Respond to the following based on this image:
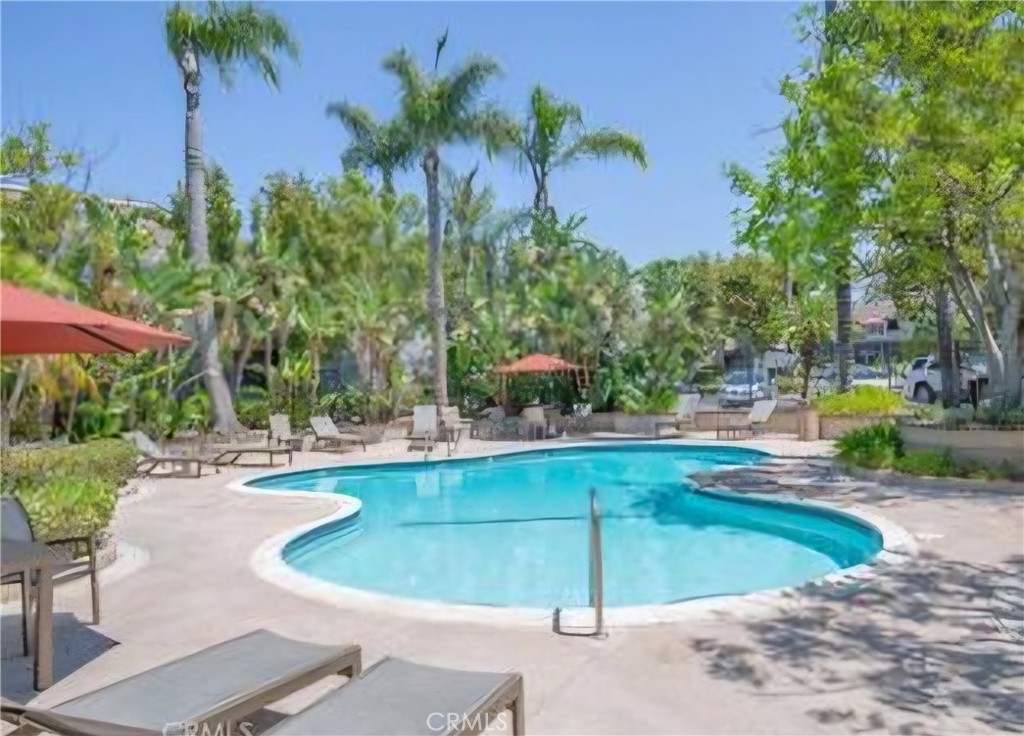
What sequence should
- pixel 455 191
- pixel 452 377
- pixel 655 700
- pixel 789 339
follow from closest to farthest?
1. pixel 655 700
2. pixel 789 339
3. pixel 452 377
4. pixel 455 191

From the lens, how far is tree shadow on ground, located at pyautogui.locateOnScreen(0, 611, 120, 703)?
506cm

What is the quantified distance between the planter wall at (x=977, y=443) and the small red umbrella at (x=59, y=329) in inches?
494

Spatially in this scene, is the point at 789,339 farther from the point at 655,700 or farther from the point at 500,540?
the point at 655,700

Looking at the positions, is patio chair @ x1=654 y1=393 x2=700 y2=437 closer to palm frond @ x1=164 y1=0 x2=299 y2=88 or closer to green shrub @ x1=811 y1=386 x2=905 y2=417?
green shrub @ x1=811 y1=386 x2=905 y2=417

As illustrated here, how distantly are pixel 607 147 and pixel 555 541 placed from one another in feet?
71.3

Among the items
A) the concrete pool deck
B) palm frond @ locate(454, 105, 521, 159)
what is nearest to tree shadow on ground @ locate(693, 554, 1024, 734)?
the concrete pool deck

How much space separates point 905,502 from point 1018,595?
4897 millimetres

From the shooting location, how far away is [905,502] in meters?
11.6

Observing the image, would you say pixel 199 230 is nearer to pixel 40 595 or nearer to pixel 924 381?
pixel 40 595

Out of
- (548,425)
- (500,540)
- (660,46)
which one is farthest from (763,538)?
(548,425)

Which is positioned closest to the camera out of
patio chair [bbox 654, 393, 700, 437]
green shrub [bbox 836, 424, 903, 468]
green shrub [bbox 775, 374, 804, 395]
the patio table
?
the patio table

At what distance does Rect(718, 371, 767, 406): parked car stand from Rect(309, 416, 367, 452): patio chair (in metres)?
14.1

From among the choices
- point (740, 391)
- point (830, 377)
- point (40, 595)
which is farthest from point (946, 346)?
point (40, 595)

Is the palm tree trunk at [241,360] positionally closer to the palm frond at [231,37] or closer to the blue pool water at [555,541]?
the palm frond at [231,37]
